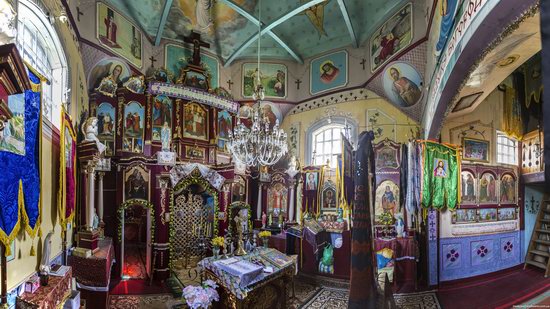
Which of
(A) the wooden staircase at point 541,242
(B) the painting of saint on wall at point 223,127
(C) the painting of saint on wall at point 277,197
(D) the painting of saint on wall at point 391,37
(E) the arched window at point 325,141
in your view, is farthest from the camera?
(C) the painting of saint on wall at point 277,197

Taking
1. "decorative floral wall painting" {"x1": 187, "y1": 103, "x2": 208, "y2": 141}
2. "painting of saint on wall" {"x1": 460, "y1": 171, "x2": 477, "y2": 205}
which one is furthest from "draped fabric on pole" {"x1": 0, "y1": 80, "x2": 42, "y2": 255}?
"painting of saint on wall" {"x1": 460, "y1": 171, "x2": 477, "y2": 205}

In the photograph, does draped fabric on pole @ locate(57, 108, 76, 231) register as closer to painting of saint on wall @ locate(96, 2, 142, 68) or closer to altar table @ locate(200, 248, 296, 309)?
altar table @ locate(200, 248, 296, 309)

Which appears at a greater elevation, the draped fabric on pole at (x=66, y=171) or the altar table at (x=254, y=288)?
the draped fabric on pole at (x=66, y=171)

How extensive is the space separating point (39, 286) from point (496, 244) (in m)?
6.35

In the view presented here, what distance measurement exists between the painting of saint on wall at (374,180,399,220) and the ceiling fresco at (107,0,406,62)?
4803mm

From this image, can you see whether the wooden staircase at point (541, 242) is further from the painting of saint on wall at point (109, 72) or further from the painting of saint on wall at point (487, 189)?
the painting of saint on wall at point (109, 72)

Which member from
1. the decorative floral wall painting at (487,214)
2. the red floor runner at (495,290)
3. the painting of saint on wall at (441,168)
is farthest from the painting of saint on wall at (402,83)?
the red floor runner at (495,290)

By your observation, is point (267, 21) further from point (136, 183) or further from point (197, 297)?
point (197, 297)

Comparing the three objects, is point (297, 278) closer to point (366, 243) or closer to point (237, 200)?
point (237, 200)

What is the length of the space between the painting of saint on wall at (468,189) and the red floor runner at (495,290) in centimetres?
151

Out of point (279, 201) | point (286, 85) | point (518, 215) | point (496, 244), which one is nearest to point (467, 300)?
point (496, 244)

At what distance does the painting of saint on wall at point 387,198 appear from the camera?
8.05 meters

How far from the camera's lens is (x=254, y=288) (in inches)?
190

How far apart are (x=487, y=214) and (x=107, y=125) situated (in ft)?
31.9
